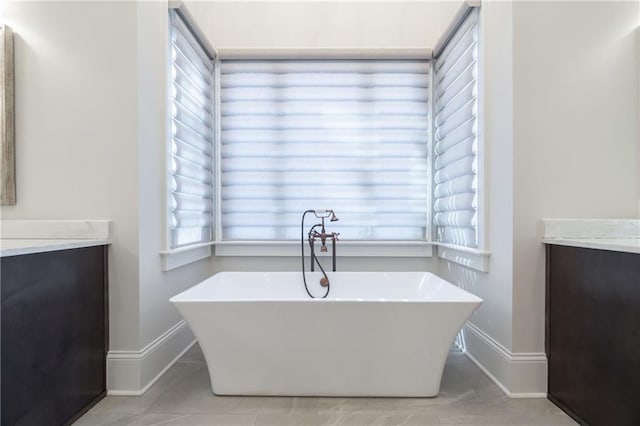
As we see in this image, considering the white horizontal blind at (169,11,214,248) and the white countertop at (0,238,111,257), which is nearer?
the white countertop at (0,238,111,257)

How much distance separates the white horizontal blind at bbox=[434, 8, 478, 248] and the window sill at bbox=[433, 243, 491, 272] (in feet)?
0.15

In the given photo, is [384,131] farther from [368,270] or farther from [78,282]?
[78,282]

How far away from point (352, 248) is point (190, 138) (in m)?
1.43

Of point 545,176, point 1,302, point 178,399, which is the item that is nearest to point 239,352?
point 178,399

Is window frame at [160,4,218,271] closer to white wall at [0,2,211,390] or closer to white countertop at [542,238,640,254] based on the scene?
white wall at [0,2,211,390]

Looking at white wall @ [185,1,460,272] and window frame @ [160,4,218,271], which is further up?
white wall @ [185,1,460,272]

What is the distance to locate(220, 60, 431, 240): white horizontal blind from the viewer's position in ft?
9.62

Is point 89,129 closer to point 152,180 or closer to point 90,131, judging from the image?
point 90,131

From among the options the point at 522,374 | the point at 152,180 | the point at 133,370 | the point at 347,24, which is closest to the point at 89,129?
the point at 152,180

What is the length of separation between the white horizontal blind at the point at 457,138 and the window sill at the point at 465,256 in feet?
0.15

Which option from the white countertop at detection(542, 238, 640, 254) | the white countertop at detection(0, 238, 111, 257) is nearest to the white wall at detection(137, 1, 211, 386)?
the white countertop at detection(0, 238, 111, 257)

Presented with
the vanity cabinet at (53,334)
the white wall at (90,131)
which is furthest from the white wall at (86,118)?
the vanity cabinet at (53,334)

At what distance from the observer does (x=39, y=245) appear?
1.51 m

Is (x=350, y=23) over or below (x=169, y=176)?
over
